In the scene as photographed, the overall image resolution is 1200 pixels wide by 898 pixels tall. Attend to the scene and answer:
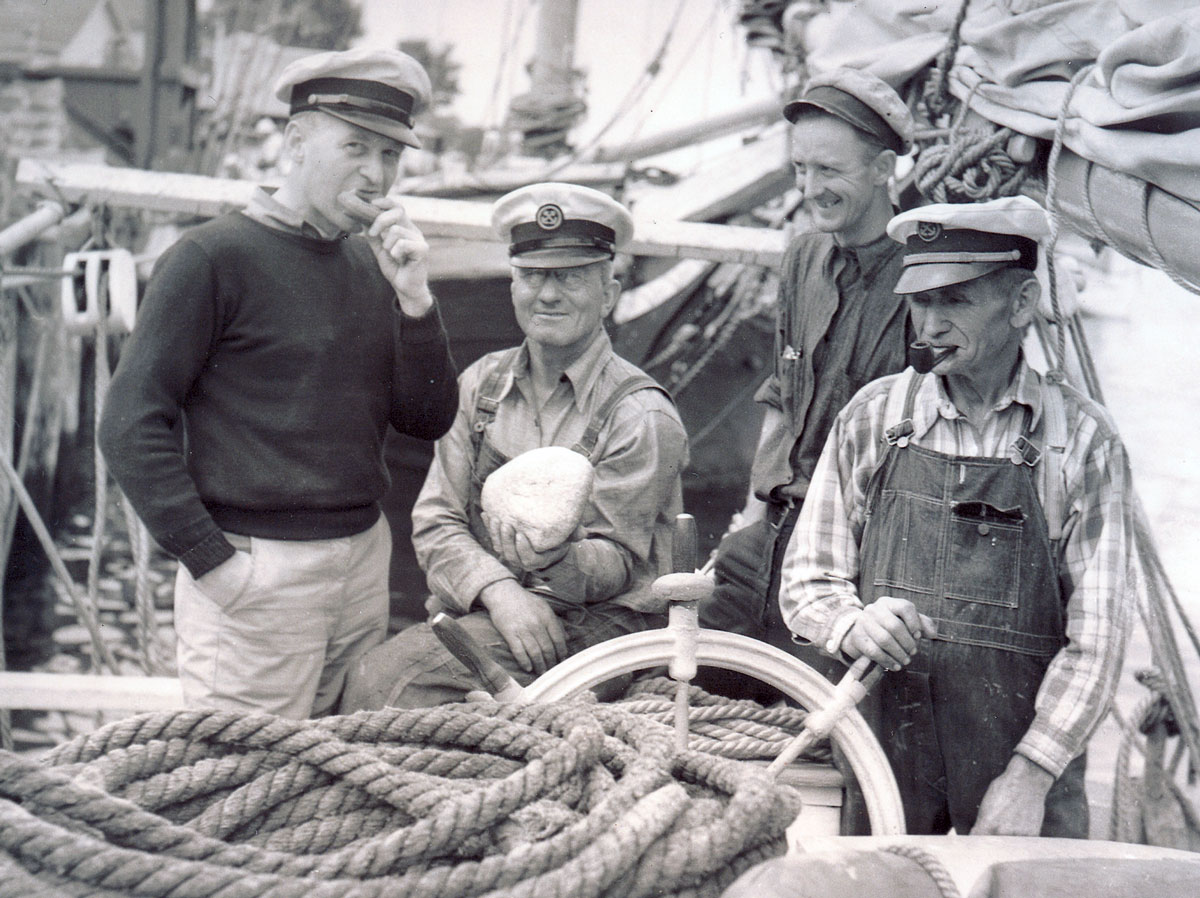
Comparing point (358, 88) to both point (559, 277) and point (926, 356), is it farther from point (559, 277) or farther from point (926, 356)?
point (926, 356)

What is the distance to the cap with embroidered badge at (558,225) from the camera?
2.46 m

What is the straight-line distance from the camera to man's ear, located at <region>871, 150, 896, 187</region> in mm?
2596

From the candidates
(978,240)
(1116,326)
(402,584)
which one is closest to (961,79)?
(978,240)

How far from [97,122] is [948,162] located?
14.1 m

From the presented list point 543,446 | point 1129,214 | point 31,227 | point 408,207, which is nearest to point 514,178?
point 408,207

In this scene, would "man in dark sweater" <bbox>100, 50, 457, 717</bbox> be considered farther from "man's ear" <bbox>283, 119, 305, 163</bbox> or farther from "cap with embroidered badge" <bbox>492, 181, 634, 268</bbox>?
"cap with embroidered badge" <bbox>492, 181, 634, 268</bbox>

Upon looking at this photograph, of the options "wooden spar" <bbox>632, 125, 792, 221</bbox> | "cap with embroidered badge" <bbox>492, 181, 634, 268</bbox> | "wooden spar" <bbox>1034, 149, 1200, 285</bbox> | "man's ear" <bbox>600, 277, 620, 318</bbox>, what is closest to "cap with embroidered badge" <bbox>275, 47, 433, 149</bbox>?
"cap with embroidered badge" <bbox>492, 181, 634, 268</bbox>

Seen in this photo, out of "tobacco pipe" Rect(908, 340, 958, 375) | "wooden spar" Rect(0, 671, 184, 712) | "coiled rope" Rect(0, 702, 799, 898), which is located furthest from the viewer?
"wooden spar" Rect(0, 671, 184, 712)

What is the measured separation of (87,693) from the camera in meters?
2.82

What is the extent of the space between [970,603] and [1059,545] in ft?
0.59

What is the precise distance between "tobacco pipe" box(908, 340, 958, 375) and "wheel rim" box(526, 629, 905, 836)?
1.90ft

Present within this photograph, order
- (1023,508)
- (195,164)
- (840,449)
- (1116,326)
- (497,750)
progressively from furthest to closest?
(195,164) → (1116,326) → (840,449) → (1023,508) → (497,750)

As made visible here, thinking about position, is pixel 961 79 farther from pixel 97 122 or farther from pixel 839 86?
pixel 97 122

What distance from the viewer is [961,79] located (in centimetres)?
290
